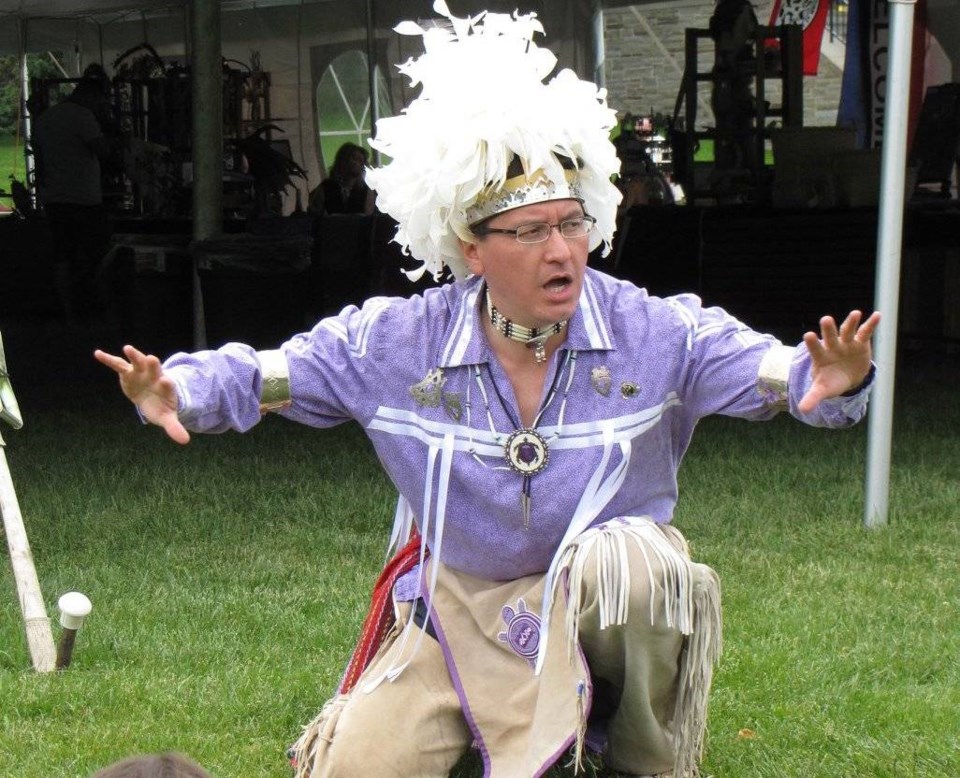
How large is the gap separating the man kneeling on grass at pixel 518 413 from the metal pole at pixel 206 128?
18.9 feet

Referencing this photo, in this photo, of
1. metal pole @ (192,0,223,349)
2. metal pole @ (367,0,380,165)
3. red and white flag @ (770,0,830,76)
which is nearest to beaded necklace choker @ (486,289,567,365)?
metal pole @ (192,0,223,349)

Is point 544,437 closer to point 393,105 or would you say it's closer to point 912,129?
point 912,129

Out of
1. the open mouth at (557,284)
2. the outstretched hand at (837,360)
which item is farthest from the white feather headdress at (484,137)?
the outstretched hand at (837,360)

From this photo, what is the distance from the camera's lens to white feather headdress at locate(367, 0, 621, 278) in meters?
2.67

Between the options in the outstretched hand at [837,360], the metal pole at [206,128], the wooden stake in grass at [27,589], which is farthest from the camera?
the metal pole at [206,128]

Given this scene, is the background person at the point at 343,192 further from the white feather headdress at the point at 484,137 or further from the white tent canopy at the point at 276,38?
the white feather headdress at the point at 484,137

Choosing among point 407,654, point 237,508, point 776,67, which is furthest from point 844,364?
point 776,67

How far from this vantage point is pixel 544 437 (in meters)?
2.74

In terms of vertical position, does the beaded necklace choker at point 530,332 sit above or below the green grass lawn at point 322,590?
above

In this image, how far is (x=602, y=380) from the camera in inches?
109

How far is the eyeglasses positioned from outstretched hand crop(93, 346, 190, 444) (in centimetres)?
63

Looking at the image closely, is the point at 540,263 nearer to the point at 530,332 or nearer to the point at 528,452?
the point at 530,332

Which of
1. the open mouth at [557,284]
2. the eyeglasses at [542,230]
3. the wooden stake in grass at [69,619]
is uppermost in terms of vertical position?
the eyeglasses at [542,230]

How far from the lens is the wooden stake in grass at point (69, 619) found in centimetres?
339
